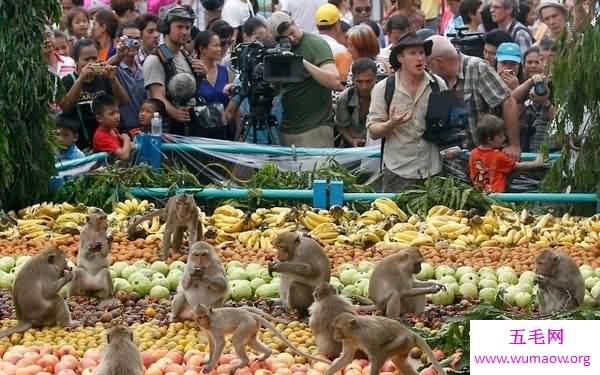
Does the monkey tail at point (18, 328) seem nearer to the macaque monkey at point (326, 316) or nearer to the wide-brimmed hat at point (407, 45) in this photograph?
the macaque monkey at point (326, 316)

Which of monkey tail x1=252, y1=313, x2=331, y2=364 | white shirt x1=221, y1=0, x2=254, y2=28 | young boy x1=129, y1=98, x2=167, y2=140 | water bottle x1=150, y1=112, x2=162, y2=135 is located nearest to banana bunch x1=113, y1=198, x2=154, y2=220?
water bottle x1=150, y1=112, x2=162, y2=135

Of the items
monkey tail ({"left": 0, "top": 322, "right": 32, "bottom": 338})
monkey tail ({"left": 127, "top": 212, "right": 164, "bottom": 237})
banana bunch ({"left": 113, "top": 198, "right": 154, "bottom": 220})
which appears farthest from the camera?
banana bunch ({"left": 113, "top": 198, "right": 154, "bottom": 220})

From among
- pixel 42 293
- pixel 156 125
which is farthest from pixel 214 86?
pixel 42 293

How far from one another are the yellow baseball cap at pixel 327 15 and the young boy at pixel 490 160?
3350 millimetres

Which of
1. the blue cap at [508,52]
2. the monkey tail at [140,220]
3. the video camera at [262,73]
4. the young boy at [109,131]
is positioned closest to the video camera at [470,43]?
the blue cap at [508,52]

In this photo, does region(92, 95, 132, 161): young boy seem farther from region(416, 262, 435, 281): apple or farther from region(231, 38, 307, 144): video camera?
region(416, 262, 435, 281): apple

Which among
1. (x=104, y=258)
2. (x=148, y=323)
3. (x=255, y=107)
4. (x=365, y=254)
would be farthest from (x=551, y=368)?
(x=255, y=107)

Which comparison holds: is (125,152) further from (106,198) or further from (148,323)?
(148,323)

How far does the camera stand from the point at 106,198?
55.2ft

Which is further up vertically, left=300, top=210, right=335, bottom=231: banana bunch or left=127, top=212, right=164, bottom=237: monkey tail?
left=127, top=212, right=164, bottom=237: monkey tail

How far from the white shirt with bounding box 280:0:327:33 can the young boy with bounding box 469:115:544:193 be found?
4.63 meters

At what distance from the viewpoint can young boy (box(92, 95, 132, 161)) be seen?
1739 cm

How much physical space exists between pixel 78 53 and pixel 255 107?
1937 millimetres

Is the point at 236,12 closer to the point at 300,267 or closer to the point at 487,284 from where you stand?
the point at 487,284
